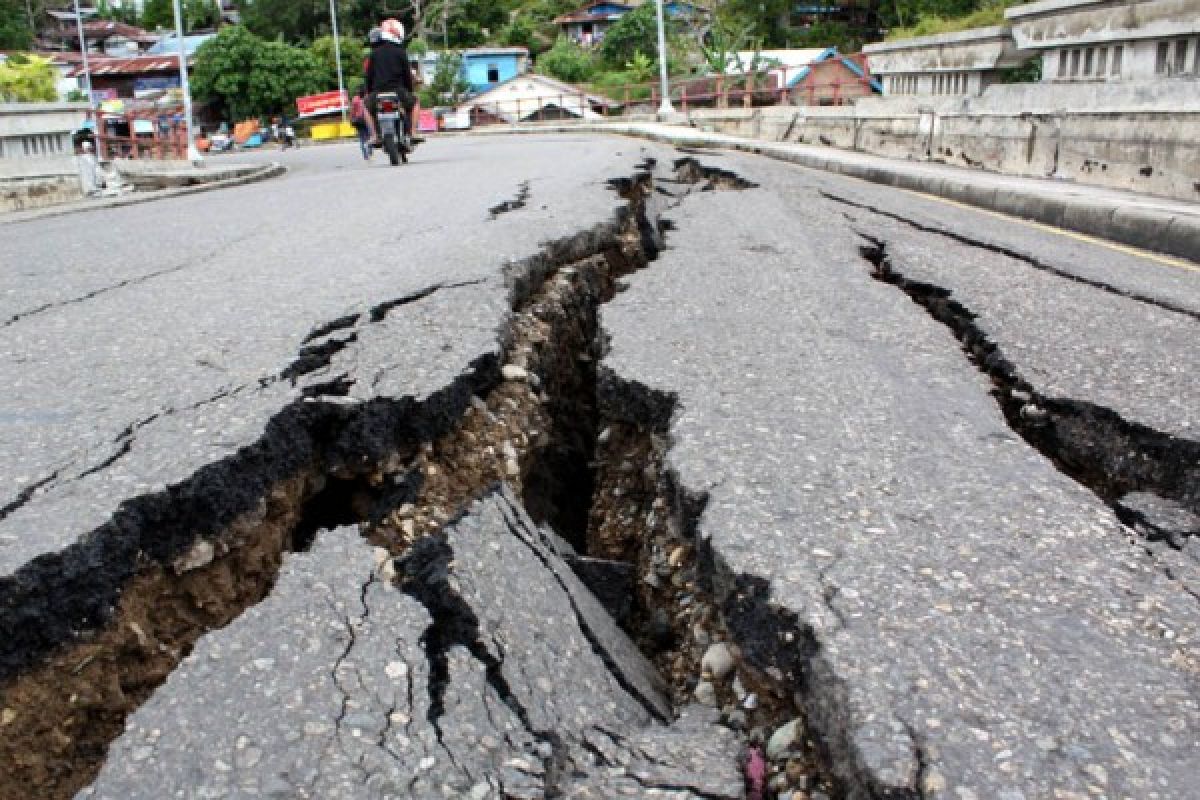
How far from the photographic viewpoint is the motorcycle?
40.2 feet

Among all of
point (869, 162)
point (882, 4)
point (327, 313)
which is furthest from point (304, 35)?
point (327, 313)

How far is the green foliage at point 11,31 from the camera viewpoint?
70.5 meters

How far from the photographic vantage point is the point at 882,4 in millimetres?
57062

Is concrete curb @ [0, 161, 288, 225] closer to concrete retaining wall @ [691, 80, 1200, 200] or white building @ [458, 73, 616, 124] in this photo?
concrete retaining wall @ [691, 80, 1200, 200]

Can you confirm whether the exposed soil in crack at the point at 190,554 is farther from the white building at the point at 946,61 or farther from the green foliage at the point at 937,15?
the green foliage at the point at 937,15

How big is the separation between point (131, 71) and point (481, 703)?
78629 mm

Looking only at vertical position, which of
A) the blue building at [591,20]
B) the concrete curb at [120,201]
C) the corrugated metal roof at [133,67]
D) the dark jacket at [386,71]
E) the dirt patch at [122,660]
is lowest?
the dirt patch at [122,660]

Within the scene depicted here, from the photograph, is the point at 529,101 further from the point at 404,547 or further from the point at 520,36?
the point at 404,547

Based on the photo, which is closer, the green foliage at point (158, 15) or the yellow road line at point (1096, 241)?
the yellow road line at point (1096, 241)

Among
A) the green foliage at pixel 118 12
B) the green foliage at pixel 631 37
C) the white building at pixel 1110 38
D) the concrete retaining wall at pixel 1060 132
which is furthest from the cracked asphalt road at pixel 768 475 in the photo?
the green foliage at pixel 118 12

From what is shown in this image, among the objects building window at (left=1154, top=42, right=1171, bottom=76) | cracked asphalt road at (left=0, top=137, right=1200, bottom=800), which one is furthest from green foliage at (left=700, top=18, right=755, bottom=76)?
cracked asphalt road at (left=0, top=137, right=1200, bottom=800)

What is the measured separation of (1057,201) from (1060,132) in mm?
1848

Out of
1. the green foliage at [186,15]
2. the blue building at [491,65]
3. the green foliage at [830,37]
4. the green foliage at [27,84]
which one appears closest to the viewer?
the green foliage at [27,84]

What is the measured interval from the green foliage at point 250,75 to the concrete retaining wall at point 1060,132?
2086 inches
